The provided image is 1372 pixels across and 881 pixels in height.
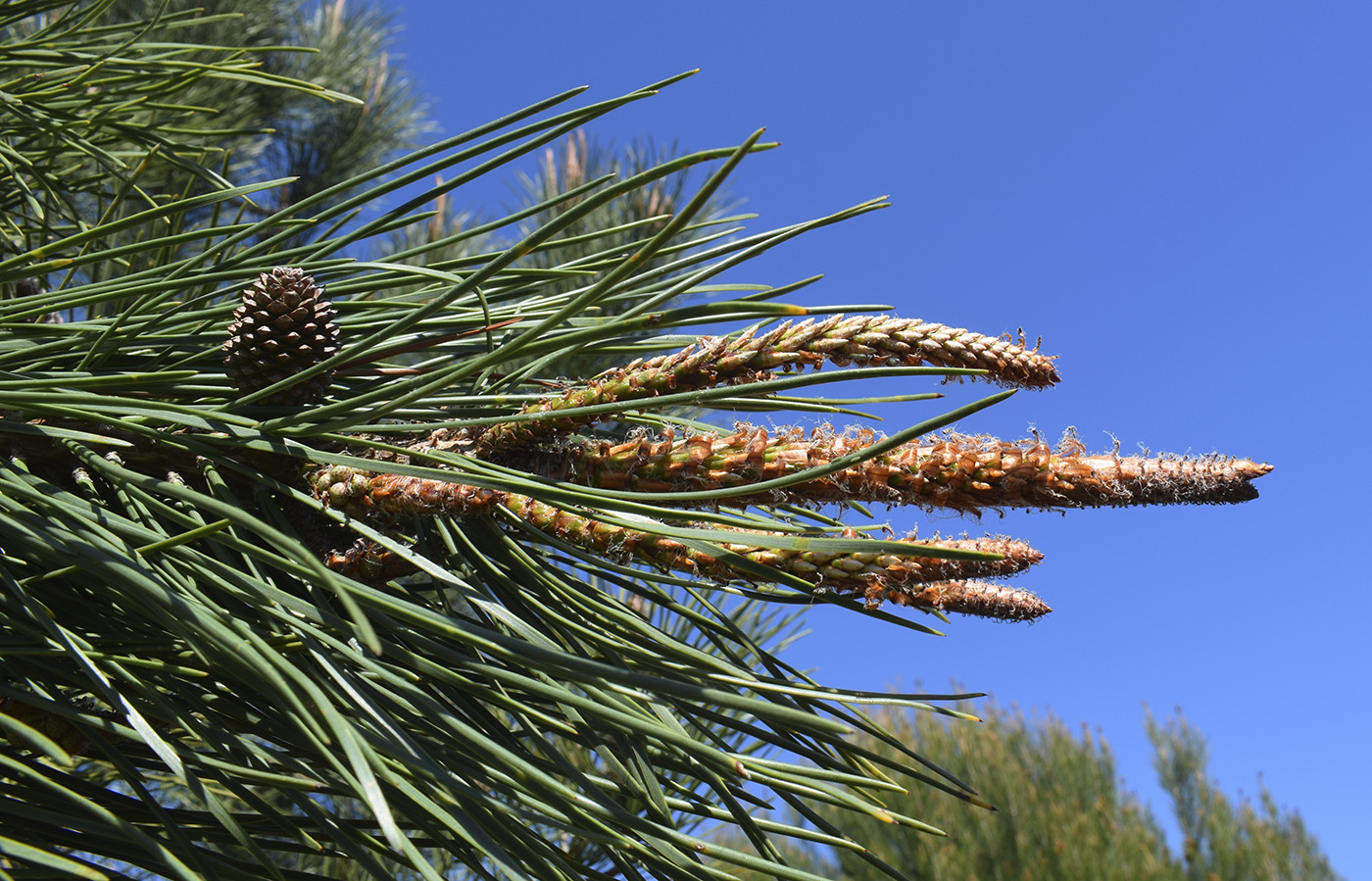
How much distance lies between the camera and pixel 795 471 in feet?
1.42

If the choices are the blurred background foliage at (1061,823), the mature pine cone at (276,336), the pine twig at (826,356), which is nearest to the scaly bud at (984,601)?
the pine twig at (826,356)

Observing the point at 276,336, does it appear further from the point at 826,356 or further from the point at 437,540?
the point at 826,356

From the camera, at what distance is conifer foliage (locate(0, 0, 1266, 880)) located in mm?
384

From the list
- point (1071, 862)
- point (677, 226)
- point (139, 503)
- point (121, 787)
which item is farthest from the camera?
point (1071, 862)

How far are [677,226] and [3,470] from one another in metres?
0.34

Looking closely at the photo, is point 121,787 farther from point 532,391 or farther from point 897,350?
point 897,350

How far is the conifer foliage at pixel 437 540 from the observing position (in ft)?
1.26

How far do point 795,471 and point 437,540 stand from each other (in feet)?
0.71

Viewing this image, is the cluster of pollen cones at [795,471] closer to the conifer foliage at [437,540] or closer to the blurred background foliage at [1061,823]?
the conifer foliage at [437,540]

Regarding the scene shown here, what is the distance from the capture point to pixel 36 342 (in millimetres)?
547

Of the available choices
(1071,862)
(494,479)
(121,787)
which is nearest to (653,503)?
(494,479)

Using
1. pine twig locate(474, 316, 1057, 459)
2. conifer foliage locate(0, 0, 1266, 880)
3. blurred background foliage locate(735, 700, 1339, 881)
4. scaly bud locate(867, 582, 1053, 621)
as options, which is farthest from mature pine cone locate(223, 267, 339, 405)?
blurred background foliage locate(735, 700, 1339, 881)

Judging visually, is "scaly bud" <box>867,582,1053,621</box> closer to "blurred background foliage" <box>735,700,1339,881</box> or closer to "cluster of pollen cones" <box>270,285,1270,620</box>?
"cluster of pollen cones" <box>270,285,1270,620</box>

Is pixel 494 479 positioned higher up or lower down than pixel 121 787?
higher up
